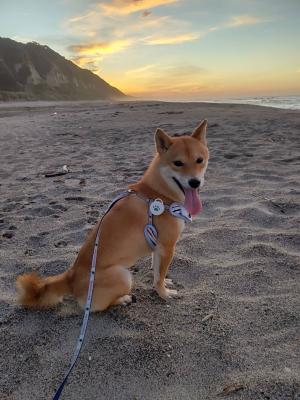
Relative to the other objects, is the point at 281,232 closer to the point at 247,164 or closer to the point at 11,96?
the point at 247,164

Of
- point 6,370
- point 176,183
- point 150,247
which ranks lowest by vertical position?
point 6,370

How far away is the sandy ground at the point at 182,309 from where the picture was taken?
2.36m

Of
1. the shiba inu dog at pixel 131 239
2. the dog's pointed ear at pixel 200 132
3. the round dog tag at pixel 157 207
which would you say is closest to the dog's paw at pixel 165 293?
the shiba inu dog at pixel 131 239

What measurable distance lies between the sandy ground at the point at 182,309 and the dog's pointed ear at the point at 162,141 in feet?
3.79

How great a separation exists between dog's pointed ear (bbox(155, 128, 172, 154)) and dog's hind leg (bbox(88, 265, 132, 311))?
1128 millimetres

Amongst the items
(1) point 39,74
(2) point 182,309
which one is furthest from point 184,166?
(1) point 39,74

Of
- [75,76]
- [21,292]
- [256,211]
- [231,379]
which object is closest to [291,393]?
[231,379]

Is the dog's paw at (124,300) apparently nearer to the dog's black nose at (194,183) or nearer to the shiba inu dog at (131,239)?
the shiba inu dog at (131,239)

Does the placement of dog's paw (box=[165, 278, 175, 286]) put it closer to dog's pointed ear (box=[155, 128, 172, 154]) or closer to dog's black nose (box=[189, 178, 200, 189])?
dog's black nose (box=[189, 178, 200, 189])

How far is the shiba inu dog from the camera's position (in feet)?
9.61

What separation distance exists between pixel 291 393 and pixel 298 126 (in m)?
9.78

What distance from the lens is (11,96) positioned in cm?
5244

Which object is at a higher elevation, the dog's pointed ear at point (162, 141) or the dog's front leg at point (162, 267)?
the dog's pointed ear at point (162, 141)

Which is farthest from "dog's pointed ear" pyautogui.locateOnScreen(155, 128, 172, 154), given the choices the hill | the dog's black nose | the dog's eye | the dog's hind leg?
the hill
